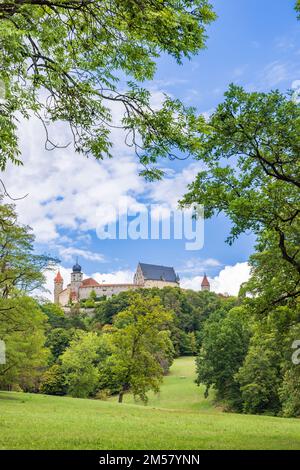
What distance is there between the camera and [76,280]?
175 meters

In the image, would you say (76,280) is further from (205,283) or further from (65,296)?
(205,283)

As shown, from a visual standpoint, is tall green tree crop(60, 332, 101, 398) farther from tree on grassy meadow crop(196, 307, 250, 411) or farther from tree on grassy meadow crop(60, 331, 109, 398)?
tree on grassy meadow crop(196, 307, 250, 411)

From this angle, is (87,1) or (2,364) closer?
(87,1)

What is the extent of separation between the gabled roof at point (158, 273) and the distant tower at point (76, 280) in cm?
2339

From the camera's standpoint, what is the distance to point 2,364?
115ft

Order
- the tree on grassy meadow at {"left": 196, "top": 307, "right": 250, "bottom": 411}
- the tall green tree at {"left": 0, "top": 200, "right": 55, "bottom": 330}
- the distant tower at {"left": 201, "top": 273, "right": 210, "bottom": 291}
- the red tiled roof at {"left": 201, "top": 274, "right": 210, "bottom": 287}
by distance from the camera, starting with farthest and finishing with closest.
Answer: the red tiled roof at {"left": 201, "top": 274, "right": 210, "bottom": 287}, the distant tower at {"left": 201, "top": 273, "right": 210, "bottom": 291}, the tree on grassy meadow at {"left": 196, "top": 307, "right": 250, "bottom": 411}, the tall green tree at {"left": 0, "top": 200, "right": 55, "bottom": 330}

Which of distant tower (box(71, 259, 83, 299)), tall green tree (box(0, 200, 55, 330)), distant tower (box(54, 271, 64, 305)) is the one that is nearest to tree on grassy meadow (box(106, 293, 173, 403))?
tall green tree (box(0, 200, 55, 330))

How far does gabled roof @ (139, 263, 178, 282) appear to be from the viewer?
167250 mm

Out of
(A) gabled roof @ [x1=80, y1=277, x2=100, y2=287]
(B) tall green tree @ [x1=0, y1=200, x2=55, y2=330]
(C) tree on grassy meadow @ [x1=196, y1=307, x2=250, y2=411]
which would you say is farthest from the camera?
(A) gabled roof @ [x1=80, y1=277, x2=100, y2=287]

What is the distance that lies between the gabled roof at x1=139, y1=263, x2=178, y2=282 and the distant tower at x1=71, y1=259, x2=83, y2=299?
23387 millimetres
